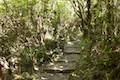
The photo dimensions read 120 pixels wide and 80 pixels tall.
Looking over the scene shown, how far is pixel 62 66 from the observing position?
31.8ft

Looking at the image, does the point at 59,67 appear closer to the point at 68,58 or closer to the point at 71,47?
the point at 68,58

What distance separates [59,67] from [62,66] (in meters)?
0.15

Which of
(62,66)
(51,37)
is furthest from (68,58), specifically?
(51,37)

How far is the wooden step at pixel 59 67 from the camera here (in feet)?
30.3

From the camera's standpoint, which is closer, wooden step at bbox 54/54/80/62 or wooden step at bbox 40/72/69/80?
wooden step at bbox 40/72/69/80

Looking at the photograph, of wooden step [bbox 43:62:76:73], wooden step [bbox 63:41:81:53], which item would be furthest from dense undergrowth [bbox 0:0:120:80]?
wooden step [bbox 43:62:76:73]

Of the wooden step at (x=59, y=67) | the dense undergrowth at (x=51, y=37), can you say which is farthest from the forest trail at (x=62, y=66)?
the dense undergrowth at (x=51, y=37)

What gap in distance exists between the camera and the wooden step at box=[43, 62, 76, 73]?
9234 mm

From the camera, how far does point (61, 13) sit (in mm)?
13602

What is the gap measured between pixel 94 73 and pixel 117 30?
1.53 metres

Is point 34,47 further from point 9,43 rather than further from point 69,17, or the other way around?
point 69,17

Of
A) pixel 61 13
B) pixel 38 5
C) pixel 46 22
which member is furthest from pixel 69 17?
pixel 38 5

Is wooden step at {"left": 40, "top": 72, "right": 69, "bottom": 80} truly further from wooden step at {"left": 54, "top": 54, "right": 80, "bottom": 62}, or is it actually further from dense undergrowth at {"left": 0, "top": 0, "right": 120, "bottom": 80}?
wooden step at {"left": 54, "top": 54, "right": 80, "bottom": 62}

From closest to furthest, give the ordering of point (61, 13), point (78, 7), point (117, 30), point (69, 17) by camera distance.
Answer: point (117, 30) < point (78, 7) < point (61, 13) < point (69, 17)
